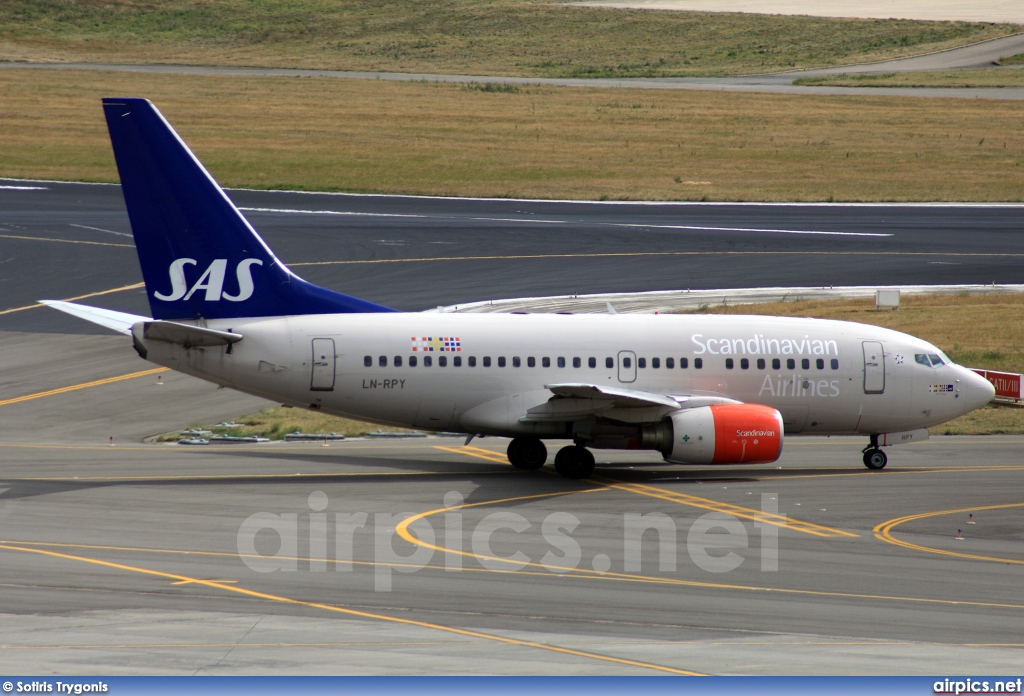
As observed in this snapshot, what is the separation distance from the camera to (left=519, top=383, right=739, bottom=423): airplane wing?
1214 inches

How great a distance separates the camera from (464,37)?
16038cm

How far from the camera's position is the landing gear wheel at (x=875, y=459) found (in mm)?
33500

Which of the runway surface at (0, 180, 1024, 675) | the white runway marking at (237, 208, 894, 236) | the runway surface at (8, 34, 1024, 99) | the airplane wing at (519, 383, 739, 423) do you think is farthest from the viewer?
the runway surface at (8, 34, 1024, 99)

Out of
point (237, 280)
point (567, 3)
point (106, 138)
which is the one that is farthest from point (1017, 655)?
point (567, 3)

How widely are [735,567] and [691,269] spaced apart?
126 feet

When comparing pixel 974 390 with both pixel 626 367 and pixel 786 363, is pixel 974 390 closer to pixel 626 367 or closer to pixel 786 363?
pixel 786 363

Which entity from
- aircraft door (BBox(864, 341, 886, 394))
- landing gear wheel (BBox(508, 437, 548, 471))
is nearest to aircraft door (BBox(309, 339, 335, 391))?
landing gear wheel (BBox(508, 437, 548, 471))

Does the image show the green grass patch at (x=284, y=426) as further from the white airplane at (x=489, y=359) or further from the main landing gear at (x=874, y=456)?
the main landing gear at (x=874, y=456)

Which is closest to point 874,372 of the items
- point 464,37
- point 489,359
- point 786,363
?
point 786,363

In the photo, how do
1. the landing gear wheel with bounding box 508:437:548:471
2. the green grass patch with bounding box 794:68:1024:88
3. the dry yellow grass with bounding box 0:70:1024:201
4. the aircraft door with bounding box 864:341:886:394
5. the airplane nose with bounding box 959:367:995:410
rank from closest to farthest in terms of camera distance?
the landing gear wheel with bounding box 508:437:548:471 < the aircraft door with bounding box 864:341:886:394 < the airplane nose with bounding box 959:367:995:410 < the dry yellow grass with bounding box 0:70:1024:201 < the green grass patch with bounding box 794:68:1024:88

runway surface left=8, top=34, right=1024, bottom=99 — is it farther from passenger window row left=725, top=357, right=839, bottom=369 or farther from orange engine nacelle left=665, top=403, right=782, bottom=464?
orange engine nacelle left=665, top=403, right=782, bottom=464

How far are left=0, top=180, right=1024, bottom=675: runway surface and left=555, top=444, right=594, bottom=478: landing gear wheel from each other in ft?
1.90

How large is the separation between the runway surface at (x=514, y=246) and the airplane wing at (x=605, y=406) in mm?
21281

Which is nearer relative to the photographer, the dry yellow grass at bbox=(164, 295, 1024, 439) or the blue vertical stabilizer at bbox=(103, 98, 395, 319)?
the blue vertical stabilizer at bbox=(103, 98, 395, 319)
